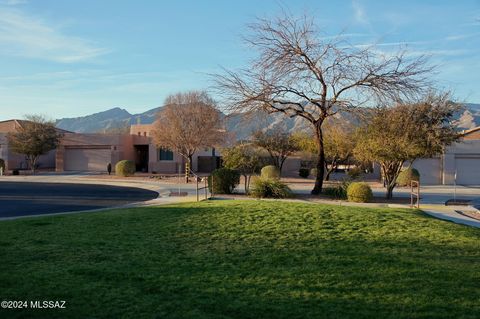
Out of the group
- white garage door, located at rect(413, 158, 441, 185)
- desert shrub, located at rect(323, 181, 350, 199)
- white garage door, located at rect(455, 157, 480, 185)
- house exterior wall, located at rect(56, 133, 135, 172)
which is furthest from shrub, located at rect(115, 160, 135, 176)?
white garage door, located at rect(455, 157, 480, 185)

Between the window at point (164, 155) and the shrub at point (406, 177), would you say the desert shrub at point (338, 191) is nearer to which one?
the shrub at point (406, 177)

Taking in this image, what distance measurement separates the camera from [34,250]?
9.04m

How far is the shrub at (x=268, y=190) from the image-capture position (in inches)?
890

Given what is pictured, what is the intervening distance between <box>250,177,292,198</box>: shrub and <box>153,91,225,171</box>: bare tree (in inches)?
724

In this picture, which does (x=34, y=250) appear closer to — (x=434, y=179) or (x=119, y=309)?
(x=119, y=309)

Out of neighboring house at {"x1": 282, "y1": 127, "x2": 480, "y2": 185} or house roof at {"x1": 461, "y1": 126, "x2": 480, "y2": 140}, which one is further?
house roof at {"x1": 461, "y1": 126, "x2": 480, "y2": 140}

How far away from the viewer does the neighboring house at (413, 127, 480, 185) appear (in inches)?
1521

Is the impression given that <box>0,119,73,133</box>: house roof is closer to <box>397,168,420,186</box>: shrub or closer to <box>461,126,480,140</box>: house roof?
<box>397,168,420,186</box>: shrub

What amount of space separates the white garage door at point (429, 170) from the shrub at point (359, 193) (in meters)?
19.4

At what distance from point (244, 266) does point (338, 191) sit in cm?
1584

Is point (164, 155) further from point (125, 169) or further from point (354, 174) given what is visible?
point (354, 174)

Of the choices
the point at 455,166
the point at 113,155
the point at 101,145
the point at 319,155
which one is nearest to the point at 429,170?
the point at 455,166

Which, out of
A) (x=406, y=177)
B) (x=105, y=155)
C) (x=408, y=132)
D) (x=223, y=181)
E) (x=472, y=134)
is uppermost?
(x=472, y=134)

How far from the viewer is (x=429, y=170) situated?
39125 millimetres
